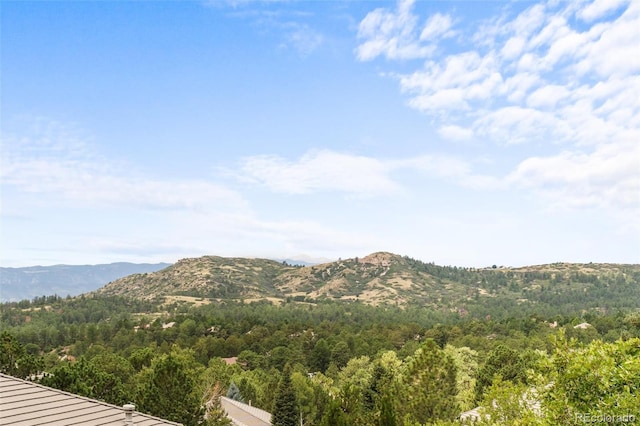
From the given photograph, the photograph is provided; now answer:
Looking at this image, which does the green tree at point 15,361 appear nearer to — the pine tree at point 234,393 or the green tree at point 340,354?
the pine tree at point 234,393

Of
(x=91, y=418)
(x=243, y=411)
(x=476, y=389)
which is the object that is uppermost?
(x=91, y=418)

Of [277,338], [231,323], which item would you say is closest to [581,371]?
[277,338]

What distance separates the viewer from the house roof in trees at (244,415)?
4234 cm

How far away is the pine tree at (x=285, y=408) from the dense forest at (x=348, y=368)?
0.12m

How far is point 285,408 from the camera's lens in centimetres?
4081

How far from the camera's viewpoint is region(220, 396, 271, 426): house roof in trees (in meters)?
42.3

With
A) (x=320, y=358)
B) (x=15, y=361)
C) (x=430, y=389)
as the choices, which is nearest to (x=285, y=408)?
(x=430, y=389)

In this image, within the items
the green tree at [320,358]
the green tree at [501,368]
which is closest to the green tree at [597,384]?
the green tree at [501,368]

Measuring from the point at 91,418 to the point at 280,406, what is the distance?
35.0 m

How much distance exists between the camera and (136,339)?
96.6m

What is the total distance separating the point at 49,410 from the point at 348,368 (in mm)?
66754

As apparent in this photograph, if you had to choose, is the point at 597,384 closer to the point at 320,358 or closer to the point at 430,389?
the point at 430,389

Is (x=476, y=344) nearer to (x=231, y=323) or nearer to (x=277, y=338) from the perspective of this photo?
(x=277, y=338)

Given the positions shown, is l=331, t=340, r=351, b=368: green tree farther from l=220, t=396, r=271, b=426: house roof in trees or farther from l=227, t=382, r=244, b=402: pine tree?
l=220, t=396, r=271, b=426: house roof in trees
